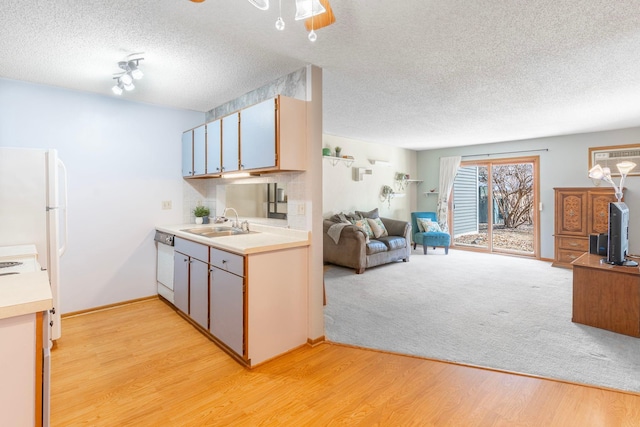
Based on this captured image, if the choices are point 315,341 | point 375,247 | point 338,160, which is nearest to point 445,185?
point 338,160

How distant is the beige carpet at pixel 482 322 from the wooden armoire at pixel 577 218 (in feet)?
1.51

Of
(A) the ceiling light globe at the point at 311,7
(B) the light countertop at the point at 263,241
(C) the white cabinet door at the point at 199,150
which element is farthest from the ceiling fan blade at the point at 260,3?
(C) the white cabinet door at the point at 199,150

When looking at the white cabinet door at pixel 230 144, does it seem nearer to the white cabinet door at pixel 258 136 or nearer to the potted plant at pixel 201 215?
the white cabinet door at pixel 258 136

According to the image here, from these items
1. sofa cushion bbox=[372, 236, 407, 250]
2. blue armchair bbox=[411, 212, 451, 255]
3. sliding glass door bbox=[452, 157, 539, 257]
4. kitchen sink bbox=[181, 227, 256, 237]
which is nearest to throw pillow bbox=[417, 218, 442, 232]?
blue armchair bbox=[411, 212, 451, 255]

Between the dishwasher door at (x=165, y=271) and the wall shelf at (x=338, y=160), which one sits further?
the wall shelf at (x=338, y=160)

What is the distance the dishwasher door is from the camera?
3.52 meters

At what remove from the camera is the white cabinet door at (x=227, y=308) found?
7.80 ft

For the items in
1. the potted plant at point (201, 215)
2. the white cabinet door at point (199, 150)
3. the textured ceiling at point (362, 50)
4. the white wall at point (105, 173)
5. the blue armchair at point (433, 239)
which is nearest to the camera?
the textured ceiling at point (362, 50)

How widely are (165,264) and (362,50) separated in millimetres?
2995

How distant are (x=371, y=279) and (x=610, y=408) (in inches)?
122

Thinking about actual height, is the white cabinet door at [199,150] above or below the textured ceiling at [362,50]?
below

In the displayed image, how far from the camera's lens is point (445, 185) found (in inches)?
295

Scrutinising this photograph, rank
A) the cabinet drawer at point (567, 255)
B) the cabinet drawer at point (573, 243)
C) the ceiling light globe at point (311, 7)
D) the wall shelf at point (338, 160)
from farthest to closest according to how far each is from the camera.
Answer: the wall shelf at point (338, 160) < the cabinet drawer at point (567, 255) < the cabinet drawer at point (573, 243) < the ceiling light globe at point (311, 7)

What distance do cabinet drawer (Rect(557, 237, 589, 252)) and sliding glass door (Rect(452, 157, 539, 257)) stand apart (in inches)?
28.3
